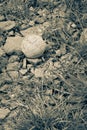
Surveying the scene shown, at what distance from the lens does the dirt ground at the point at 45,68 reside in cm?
223

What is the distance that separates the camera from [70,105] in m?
2.30

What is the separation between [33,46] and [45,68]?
20 centimetres

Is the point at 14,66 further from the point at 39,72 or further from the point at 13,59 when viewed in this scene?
the point at 39,72

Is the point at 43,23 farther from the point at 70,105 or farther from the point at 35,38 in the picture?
the point at 70,105

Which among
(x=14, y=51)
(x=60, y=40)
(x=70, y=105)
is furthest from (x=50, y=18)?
(x=70, y=105)

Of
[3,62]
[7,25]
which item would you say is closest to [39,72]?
[3,62]

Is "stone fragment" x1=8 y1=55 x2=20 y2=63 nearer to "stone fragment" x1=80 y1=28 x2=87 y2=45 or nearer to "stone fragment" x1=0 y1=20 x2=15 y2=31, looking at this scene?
"stone fragment" x1=0 y1=20 x2=15 y2=31

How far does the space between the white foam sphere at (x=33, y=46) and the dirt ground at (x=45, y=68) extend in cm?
6

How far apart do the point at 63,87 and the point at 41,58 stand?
1.17 feet

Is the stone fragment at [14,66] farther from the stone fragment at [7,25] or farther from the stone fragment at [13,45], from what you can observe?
the stone fragment at [7,25]

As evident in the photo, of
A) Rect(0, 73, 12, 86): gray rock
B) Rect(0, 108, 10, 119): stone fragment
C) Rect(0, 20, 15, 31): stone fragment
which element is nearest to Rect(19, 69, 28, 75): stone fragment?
Rect(0, 73, 12, 86): gray rock

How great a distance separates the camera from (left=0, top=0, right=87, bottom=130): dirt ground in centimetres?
223

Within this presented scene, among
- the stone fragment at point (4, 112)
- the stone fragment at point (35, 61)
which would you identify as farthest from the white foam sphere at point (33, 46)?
the stone fragment at point (4, 112)

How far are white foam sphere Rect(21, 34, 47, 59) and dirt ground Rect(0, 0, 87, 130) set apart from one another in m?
0.06
